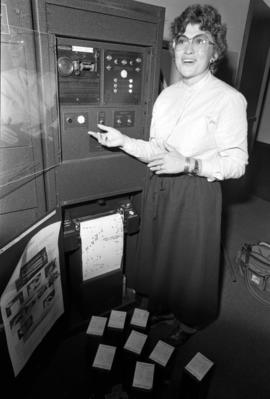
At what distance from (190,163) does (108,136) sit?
327 mm

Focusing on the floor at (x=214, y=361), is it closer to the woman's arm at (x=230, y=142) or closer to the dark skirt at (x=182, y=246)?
the dark skirt at (x=182, y=246)

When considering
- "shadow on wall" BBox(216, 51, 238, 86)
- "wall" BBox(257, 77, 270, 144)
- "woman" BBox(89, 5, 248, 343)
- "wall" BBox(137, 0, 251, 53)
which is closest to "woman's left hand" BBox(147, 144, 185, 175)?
"woman" BBox(89, 5, 248, 343)

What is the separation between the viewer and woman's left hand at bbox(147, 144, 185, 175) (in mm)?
1141

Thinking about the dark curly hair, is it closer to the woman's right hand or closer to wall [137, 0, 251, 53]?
the woman's right hand

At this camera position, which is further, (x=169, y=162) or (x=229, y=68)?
(x=229, y=68)

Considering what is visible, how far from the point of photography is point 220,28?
1098mm

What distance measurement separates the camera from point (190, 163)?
1144 mm

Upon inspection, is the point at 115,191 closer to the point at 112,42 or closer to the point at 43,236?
the point at 43,236

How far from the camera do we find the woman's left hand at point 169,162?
44.9 inches

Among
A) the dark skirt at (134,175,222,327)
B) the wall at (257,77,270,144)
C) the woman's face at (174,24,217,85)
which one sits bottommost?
the dark skirt at (134,175,222,327)

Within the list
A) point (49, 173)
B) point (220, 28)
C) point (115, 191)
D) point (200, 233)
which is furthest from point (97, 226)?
point (220, 28)

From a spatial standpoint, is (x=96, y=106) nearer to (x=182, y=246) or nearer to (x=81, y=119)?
(x=81, y=119)

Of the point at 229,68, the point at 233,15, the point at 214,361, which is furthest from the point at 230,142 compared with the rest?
the point at 233,15

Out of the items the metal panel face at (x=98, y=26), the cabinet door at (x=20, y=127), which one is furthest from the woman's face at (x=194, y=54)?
the cabinet door at (x=20, y=127)
